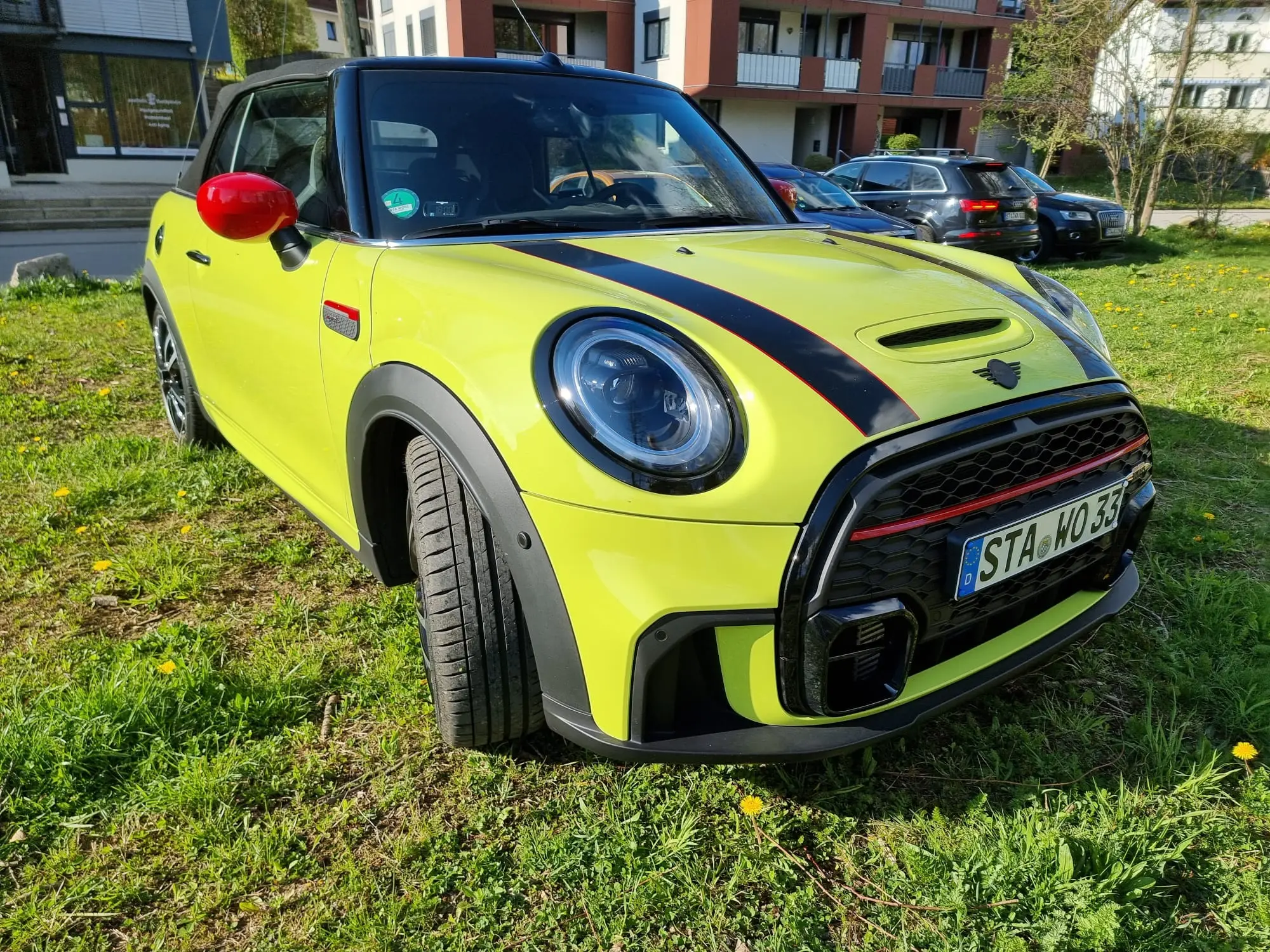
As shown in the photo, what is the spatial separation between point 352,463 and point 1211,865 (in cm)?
199

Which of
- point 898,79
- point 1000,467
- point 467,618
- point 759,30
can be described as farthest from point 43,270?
point 898,79

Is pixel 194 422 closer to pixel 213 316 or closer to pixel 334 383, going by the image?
pixel 213 316

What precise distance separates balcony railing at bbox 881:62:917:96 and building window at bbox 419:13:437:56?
13.2 m

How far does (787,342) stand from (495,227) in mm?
954

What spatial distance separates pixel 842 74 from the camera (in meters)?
25.1

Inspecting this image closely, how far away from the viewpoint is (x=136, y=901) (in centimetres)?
160

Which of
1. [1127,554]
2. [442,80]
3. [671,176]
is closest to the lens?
[1127,554]

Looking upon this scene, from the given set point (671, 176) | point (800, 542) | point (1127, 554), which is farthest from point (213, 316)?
point (1127, 554)

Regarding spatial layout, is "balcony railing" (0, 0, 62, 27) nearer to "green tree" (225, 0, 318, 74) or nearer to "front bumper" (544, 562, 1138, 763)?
"green tree" (225, 0, 318, 74)

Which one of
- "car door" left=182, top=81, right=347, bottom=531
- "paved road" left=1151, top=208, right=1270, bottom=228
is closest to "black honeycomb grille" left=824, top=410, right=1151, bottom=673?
"car door" left=182, top=81, right=347, bottom=531

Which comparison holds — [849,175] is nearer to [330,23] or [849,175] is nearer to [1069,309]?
[1069,309]

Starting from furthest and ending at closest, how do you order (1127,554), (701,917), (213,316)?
1. (213,316)
2. (1127,554)
3. (701,917)

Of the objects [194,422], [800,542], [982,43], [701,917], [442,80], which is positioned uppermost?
[982,43]

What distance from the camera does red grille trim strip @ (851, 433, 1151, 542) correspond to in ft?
4.71
